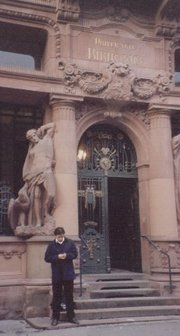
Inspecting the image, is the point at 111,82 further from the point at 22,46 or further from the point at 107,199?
the point at 107,199

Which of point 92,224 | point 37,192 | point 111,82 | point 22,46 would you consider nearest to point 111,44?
point 111,82

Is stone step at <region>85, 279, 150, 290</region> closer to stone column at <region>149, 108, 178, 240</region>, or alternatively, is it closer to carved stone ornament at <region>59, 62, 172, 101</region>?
stone column at <region>149, 108, 178, 240</region>

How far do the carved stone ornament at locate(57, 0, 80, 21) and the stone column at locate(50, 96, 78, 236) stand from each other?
6.46 feet

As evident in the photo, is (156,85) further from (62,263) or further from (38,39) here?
(62,263)

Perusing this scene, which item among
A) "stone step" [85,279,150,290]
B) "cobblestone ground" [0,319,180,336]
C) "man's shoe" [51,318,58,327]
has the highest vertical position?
"stone step" [85,279,150,290]

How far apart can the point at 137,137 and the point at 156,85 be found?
130 cm

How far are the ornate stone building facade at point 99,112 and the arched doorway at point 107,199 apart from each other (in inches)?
1.0

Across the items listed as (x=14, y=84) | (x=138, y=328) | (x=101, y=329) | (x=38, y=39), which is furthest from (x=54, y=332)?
(x=38, y=39)

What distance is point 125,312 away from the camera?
9.24m

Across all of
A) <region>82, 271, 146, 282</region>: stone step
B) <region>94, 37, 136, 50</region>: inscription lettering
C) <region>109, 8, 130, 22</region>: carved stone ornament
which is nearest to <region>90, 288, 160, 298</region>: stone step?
<region>82, 271, 146, 282</region>: stone step

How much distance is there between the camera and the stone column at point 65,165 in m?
10.5

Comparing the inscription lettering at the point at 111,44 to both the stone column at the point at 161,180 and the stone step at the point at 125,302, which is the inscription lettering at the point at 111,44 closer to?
the stone column at the point at 161,180

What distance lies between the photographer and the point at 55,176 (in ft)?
34.8

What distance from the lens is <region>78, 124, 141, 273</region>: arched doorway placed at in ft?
37.4
